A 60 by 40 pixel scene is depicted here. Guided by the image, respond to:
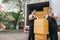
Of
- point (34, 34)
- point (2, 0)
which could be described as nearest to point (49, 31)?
point (34, 34)

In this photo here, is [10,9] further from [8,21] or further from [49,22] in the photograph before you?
[49,22]

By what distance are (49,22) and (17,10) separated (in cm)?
2119

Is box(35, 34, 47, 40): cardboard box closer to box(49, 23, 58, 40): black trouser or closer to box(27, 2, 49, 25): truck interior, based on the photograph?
box(49, 23, 58, 40): black trouser

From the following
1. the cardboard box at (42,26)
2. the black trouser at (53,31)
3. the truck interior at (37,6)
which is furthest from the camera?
the truck interior at (37,6)

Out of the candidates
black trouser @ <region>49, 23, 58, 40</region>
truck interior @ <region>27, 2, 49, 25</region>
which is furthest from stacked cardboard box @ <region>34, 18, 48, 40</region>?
truck interior @ <region>27, 2, 49, 25</region>

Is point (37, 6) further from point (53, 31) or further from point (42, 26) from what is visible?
point (42, 26)

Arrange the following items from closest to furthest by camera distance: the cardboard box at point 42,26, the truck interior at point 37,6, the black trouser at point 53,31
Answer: the cardboard box at point 42,26, the black trouser at point 53,31, the truck interior at point 37,6

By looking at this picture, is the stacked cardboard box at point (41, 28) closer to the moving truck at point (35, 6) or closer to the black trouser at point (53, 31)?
the black trouser at point (53, 31)

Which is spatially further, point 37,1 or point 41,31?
point 37,1

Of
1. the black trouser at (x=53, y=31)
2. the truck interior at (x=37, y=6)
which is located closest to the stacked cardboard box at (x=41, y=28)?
the black trouser at (x=53, y=31)

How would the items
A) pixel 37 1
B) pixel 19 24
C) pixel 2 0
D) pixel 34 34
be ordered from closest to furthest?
pixel 34 34, pixel 37 1, pixel 2 0, pixel 19 24

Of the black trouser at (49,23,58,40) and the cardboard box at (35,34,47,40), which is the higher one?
the black trouser at (49,23,58,40)

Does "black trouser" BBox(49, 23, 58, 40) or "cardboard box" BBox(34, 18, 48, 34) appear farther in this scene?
"black trouser" BBox(49, 23, 58, 40)

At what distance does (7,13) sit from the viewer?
27.6 m
